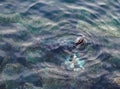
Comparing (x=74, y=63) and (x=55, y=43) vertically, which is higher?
(x=55, y=43)

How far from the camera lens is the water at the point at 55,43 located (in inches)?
163

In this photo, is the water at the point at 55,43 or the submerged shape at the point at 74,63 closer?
the water at the point at 55,43

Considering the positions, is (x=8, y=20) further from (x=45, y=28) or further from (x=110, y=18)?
(x=110, y=18)

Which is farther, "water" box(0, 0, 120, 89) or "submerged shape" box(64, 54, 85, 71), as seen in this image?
"submerged shape" box(64, 54, 85, 71)

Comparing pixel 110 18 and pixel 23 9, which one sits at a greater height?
pixel 23 9

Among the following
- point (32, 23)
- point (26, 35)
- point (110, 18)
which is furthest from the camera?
point (110, 18)

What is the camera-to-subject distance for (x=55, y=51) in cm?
464

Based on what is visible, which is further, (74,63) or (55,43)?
(55,43)

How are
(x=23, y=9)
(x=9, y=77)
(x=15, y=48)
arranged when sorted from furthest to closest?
(x=23, y=9) < (x=15, y=48) < (x=9, y=77)

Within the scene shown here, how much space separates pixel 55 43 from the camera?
189 inches

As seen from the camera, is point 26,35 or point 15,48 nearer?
point 15,48

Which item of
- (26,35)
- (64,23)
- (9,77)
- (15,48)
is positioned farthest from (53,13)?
(9,77)

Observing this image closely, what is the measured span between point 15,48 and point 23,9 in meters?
1.33

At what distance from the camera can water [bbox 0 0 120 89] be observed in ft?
13.6
